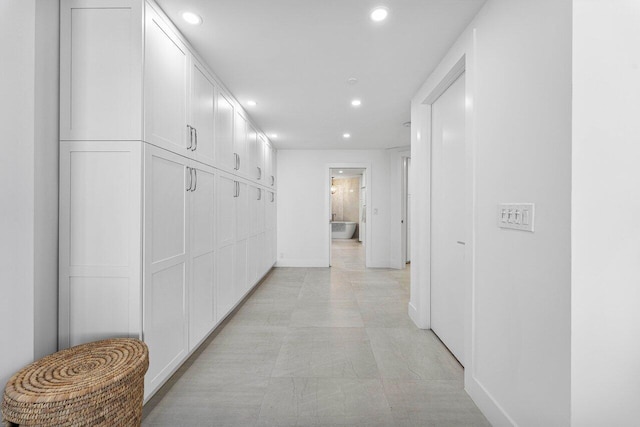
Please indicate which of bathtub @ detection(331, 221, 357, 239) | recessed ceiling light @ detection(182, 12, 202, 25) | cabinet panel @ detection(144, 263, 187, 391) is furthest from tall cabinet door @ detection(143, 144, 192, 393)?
bathtub @ detection(331, 221, 357, 239)

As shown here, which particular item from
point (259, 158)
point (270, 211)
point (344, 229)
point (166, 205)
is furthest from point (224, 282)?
point (344, 229)

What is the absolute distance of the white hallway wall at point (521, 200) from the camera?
1.06 m

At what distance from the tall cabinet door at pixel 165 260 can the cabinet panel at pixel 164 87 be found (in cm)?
11

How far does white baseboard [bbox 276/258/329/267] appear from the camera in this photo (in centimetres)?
553

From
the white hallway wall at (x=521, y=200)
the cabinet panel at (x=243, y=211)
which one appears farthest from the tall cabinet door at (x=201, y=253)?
the white hallway wall at (x=521, y=200)

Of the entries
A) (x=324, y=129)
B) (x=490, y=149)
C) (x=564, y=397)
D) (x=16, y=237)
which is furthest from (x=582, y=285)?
(x=324, y=129)

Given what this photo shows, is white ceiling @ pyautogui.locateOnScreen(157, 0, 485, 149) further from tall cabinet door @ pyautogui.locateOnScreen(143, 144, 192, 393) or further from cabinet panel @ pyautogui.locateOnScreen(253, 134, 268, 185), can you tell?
tall cabinet door @ pyautogui.locateOnScreen(143, 144, 192, 393)

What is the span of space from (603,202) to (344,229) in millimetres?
9460

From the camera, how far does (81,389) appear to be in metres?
1.06

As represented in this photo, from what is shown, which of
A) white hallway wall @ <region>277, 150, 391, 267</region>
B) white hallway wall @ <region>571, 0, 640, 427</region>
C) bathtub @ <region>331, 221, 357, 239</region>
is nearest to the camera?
white hallway wall @ <region>571, 0, 640, 427</region>

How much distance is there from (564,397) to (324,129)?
375cm

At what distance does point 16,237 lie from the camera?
4.08 feet

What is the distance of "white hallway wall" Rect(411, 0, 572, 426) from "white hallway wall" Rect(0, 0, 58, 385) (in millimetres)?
2220

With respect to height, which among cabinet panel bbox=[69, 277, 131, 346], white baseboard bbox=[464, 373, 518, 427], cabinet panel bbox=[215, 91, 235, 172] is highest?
cabinet panel bbox=[215, 91, 235, 172]
